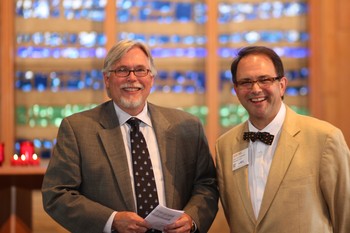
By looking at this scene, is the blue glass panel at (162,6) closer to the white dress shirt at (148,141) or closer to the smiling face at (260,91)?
the white dress shirt at (148,141)

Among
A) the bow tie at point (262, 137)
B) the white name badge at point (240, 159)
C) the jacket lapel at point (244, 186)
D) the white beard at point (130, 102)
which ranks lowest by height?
the jacket lapel at point (244, 186)

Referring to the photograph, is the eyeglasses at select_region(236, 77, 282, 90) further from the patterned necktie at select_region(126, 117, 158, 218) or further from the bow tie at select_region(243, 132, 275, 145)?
the patterned necktie at select_region(126, 117, 158, 218)

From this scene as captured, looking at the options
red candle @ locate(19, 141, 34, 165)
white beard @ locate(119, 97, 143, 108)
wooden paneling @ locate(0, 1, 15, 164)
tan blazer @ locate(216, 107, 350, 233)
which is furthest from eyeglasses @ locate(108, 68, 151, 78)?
wooden paneling @ locate(0, 1, 15, 164)

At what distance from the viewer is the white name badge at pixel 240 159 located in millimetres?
2810

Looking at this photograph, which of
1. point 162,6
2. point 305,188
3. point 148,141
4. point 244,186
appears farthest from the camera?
point 162,6

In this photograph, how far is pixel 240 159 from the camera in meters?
2.84

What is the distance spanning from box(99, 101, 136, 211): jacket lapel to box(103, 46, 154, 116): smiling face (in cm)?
10

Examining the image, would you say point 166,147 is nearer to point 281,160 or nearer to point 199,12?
point 281,160

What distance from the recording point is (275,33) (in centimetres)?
597

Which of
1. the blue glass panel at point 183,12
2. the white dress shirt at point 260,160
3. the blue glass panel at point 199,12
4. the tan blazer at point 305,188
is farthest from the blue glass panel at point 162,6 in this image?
the tan blazer at point 305,188

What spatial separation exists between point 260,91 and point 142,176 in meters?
0.70

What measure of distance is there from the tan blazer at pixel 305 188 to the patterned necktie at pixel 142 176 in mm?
418

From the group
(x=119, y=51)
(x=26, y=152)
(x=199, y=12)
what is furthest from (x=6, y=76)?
(x=119, y=51)

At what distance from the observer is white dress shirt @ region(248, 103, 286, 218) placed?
2.74 m
